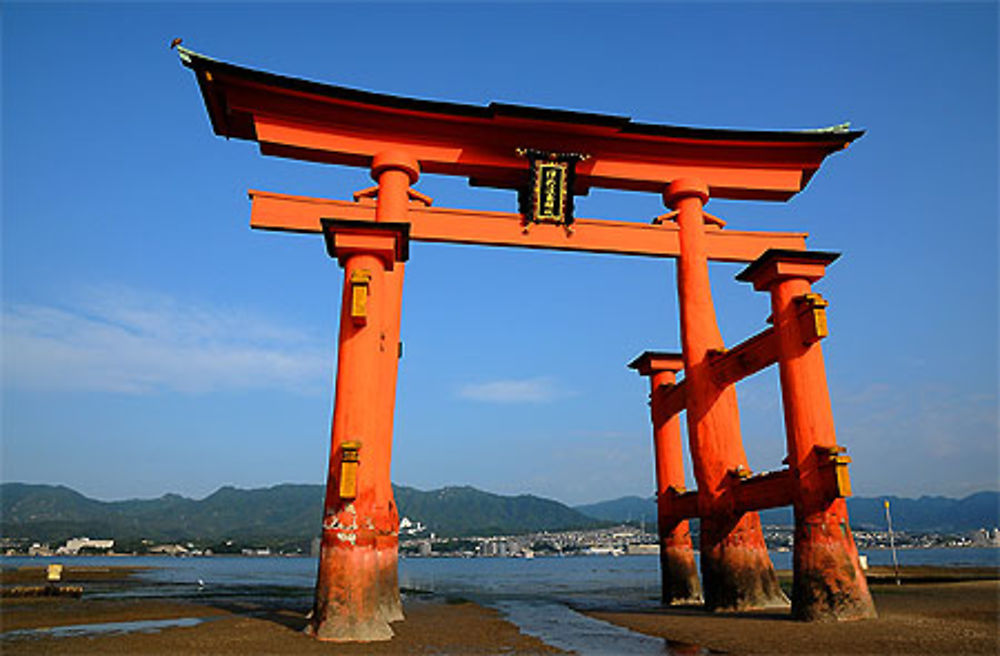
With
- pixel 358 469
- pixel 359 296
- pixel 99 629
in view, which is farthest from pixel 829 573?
pixel 99 629

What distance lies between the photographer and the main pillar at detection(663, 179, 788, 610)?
11656 millimetres

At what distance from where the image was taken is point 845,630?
885 cm

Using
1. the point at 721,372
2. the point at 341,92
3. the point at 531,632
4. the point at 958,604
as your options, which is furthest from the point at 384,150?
the point at 958,604

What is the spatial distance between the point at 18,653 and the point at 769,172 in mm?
16313

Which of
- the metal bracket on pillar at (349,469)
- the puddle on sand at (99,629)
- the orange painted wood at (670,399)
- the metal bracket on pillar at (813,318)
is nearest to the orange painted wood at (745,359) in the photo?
the metal bracket on pillar at (813,318)

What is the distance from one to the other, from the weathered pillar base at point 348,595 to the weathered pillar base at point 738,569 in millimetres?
6404

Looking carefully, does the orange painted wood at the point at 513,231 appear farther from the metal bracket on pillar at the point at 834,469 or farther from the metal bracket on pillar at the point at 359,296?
the metal bracket on pillar at the point at 834,469

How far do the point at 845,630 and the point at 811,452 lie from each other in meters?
2.68

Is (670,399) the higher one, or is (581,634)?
(670,399)

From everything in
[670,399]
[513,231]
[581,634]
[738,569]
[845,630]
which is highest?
[513,231]

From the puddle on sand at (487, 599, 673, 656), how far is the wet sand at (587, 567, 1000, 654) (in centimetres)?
43

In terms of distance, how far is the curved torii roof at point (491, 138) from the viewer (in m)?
12.0

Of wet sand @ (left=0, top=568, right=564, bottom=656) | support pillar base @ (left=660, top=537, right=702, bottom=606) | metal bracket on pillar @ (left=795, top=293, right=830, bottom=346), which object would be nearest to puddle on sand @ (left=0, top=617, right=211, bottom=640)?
wet sand @ (left=0, top=568, right=564, bottom=656)

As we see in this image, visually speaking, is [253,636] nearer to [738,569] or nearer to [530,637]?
[530,637]
